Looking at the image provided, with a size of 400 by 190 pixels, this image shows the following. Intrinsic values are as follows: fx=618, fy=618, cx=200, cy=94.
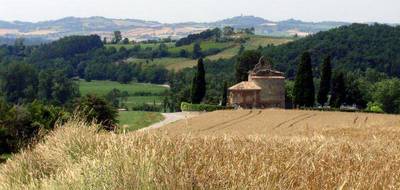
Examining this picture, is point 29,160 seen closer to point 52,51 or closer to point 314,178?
point 314,178

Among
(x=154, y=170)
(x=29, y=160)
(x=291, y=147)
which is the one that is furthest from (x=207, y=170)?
(x=29, y=160)

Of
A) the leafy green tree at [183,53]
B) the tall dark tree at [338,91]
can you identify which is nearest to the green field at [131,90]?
the leafy green tree at [183,53]

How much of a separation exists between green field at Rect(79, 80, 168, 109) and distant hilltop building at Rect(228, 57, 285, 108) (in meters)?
43.2

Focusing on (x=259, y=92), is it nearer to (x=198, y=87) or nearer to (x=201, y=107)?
(x=201, y=107)

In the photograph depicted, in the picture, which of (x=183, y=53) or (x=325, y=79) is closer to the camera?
(x=325, y=79)

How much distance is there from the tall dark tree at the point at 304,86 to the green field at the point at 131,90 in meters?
46.7

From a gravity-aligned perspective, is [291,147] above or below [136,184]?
below

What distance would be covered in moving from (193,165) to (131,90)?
125 meters

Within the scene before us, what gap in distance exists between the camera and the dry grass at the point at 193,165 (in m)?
7.09

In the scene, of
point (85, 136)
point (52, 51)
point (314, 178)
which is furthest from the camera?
point (52, 51)

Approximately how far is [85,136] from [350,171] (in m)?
5.22

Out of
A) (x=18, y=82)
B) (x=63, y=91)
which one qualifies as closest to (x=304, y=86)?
(x=63, y=91)

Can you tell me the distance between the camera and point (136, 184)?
6887 mm

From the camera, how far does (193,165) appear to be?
7.97 m
